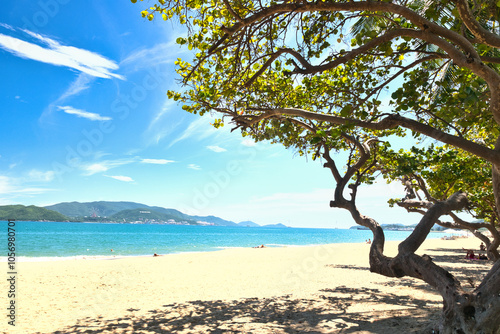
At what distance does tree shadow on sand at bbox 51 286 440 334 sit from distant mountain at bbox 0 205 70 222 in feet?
505

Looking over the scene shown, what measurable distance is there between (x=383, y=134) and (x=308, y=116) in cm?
494

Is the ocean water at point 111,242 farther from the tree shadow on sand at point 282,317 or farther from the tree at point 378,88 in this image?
the tree at point 378,88

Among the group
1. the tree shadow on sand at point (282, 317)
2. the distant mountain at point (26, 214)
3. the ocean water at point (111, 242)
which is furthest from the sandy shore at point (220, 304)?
the distant mountain at point (26, 214)

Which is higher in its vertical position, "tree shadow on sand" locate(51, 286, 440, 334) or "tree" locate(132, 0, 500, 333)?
"tree" locate(132, 0, 500, 333)

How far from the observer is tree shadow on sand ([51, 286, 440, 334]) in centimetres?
570

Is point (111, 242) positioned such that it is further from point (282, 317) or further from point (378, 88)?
point (378, 88)

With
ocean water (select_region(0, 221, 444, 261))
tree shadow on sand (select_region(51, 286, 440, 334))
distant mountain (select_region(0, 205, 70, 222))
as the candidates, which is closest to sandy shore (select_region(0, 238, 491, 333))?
tree shadow on sand (select_region(51, 286, 440, 334))

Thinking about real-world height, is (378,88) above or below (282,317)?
above

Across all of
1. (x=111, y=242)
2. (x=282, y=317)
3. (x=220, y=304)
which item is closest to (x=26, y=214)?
(x=111, y=242)

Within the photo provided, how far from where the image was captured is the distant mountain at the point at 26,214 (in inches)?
5285

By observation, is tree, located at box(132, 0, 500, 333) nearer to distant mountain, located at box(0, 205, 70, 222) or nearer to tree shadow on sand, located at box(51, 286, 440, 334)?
tree shadow on sand, located at box(51, 286, 440, 334)

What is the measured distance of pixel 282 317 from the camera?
6652 millimetres

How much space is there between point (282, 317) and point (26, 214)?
171685 millimetres

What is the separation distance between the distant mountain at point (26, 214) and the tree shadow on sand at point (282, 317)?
6065 inches
